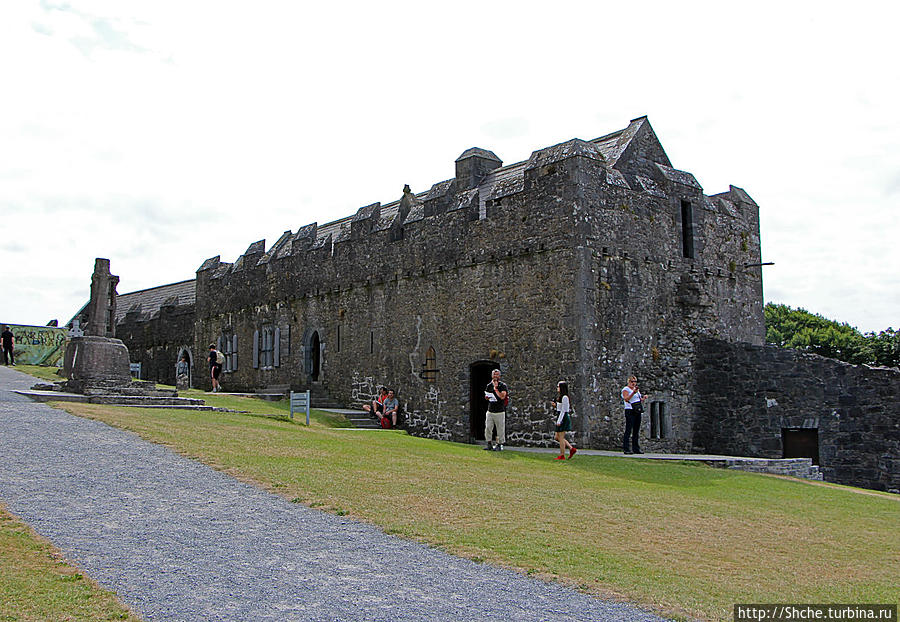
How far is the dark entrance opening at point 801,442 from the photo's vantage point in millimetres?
20469

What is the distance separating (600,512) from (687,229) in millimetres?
14691

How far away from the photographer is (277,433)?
51.5 ft

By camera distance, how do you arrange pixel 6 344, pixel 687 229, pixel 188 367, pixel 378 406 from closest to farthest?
pixel 687 229 < pixel 378 406 < pixel 6 344 < pixel 188 367

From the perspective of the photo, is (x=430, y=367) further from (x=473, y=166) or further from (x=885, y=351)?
(x=885, y=351)

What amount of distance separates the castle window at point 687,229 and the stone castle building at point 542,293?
0.15ft

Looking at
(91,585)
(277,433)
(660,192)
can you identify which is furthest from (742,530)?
(660,192)

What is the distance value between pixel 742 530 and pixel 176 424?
33.2ft

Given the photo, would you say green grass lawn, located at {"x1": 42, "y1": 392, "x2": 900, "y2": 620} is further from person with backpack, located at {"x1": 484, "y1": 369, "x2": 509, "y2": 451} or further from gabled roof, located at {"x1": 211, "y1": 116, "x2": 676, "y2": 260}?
gabled roof, located at {"x1": 211, "y1": 116, "x2": 676, "y2": 260}

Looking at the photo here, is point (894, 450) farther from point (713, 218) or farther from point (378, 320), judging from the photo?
point (378, 320)

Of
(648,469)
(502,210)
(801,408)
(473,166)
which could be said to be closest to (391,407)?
(502,210)

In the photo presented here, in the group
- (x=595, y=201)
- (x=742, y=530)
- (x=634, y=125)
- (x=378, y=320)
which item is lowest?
(x=742, y=530)

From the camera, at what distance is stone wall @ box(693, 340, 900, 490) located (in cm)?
1945

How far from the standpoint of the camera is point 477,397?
2281 cm

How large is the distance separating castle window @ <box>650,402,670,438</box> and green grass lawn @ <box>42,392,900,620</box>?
4.46 metres
